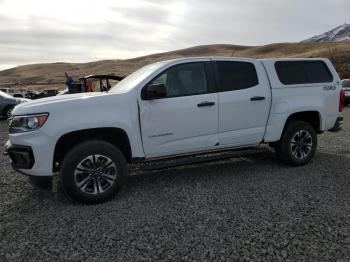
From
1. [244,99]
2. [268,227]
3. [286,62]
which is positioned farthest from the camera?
[286,62]

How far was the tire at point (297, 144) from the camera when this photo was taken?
22.8 ft

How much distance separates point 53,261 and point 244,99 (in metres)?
3.76

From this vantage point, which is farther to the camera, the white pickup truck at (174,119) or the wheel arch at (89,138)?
the wheel arch at (89,138)

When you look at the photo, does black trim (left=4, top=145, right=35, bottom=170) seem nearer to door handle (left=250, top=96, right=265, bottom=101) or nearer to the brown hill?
door handle (left=250, top=96, right=265, bottom=101)

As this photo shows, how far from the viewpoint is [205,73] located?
6.18 meters

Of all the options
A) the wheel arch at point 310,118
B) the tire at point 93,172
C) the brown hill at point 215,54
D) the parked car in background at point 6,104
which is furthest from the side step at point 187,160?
the parked car in background at point 6,104

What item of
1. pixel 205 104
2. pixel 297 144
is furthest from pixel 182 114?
pixel 297 144

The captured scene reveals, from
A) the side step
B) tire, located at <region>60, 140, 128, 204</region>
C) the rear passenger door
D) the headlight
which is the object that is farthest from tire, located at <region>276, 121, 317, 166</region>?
the headlight

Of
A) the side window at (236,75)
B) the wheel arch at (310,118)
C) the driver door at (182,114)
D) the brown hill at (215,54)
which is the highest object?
the side window at (236,75)

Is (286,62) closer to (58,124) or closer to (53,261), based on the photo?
(58,124)

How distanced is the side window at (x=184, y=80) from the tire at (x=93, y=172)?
47.3 inches

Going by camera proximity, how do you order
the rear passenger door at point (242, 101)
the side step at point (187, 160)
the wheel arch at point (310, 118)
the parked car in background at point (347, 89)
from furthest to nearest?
the parked car in background at point (347, 89) → the wheel arch at point (310, 118) → the rear passenger door at point (242, 101) → the side step at point (187, 160)

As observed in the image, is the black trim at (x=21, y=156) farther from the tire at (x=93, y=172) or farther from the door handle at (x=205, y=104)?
the door handle at (x=205, y=104)

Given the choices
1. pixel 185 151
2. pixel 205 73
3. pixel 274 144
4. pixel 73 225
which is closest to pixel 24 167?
pixel 73 225
